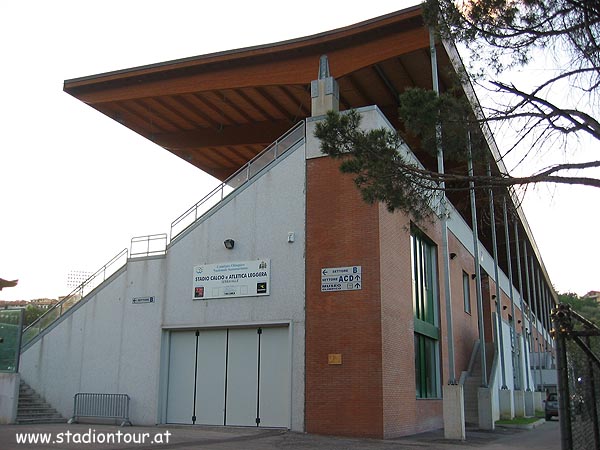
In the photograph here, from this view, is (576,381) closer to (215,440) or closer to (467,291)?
(215,440)

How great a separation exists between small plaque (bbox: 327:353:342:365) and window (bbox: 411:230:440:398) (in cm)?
447

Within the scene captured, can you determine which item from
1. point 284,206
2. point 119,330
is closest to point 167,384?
point 119,330

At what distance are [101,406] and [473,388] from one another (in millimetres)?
14095

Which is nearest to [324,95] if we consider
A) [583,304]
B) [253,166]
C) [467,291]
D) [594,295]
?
[253,166]

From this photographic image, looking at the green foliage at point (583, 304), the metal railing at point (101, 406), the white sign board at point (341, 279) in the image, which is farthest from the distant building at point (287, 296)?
the green foliage at point (583, 304)

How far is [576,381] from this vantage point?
22.5ft

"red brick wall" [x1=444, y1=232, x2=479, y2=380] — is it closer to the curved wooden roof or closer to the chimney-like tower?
the curved wooden roof

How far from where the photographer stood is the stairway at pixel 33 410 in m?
18.3

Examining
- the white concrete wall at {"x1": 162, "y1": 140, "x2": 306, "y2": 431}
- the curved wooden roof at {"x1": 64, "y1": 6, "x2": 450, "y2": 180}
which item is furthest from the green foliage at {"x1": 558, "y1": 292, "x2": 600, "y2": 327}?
the white concrete wall at {"x1": 162, "y1": 140, "x2": 306, "y2": 431}

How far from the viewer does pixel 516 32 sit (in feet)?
34.9

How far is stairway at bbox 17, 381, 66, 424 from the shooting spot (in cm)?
1828

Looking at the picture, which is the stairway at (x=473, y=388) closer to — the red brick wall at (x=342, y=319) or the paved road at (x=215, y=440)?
the paved road at (x=215, y=440)

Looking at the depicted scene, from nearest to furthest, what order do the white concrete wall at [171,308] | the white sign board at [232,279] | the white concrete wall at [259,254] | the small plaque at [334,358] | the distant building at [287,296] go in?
the small plaque at [334,358], the distant building at [287,296], the white concrete wall at [259,254], the white concrete wall at [171,308], the white sign board at [232,279]

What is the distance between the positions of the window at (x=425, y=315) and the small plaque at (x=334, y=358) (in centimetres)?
447
